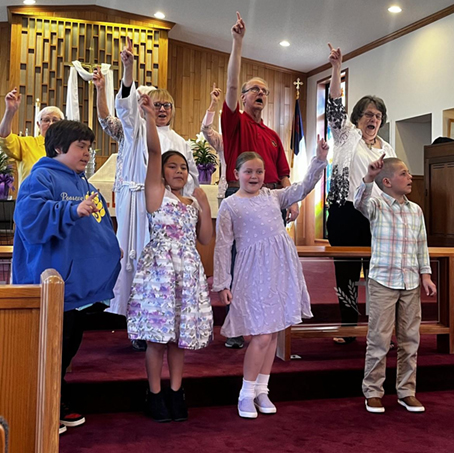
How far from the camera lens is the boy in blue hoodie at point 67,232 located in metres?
2.05

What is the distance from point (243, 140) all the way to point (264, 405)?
4.01 ft

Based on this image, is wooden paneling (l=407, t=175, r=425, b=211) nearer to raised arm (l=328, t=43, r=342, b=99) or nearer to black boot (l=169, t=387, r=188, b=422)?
raised arm (l=328, t=43, r=342, b=99)

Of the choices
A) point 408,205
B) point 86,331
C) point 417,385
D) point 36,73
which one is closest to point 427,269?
point 408,205

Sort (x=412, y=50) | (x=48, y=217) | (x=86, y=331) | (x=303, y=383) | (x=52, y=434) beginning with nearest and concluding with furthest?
(x=52, y=434)
(x=48, y=217)
(x=303, y=383)
(x=86, y=331)
(x=412, y=50)

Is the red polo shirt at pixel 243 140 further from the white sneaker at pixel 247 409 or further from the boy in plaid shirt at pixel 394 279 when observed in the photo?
the white sneaker at pixel 247 409

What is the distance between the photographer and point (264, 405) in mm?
2566

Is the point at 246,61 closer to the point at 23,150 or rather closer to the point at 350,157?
the point at 23,150

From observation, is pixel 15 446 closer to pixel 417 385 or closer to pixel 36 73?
pixel 417 385

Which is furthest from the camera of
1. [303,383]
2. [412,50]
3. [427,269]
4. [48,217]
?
[412,50]

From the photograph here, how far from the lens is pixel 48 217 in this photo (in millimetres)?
2031

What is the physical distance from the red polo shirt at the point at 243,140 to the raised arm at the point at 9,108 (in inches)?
39.1

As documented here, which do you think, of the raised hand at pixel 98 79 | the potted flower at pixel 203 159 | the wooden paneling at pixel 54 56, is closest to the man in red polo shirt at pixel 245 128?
the raised hand at pixel 98 79

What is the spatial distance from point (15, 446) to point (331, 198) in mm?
2387

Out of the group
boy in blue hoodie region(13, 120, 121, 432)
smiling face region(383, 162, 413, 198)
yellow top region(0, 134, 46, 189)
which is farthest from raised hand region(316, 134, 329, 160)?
yellow top region(0, 134, 46, 189)
